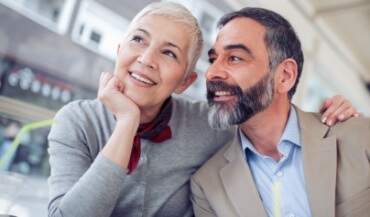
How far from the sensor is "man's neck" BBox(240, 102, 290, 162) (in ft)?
4.38

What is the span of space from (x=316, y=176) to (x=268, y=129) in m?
0.27

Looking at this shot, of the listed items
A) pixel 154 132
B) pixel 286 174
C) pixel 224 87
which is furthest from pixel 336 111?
pixel 154 132

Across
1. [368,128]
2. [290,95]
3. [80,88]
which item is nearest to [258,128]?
[290,95]

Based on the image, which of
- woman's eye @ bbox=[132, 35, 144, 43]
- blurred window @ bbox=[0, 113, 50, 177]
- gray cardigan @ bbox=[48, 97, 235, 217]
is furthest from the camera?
blurred window @ bbox=[0, 113, 50, 177]

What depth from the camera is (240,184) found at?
125 centimetres

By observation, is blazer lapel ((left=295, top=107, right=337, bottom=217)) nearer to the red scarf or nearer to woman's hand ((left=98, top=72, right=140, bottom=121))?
the red scarf

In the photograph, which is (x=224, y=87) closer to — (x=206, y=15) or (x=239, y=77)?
(x=239, y=77)

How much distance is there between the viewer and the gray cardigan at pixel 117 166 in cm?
98

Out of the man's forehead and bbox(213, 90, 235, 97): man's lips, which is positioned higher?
the man's forehead

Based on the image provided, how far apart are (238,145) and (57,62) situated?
93 centimetres

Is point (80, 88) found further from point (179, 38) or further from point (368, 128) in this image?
point (368, 128)

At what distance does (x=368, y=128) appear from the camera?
48.0 inches

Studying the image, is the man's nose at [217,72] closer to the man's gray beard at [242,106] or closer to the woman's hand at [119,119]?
the man's gray beard at [242,106]

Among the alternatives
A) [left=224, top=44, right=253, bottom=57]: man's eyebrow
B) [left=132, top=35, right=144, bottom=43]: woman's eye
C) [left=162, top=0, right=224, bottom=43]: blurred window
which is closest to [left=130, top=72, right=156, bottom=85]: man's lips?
[left=132, top=35, right=144, bottom=43]: woman's eye
